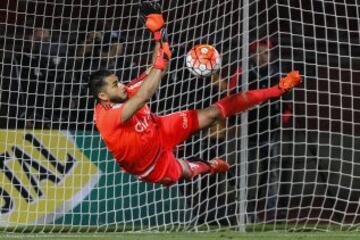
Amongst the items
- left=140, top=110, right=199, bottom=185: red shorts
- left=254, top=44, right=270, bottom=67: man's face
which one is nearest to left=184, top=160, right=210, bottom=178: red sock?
left=140, top=110, right=199, bottom=185: red shorts

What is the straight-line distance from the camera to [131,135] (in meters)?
7.88

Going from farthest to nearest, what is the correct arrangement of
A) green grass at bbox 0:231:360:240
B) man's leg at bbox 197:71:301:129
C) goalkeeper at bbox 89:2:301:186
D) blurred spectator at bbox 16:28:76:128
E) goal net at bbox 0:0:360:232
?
1. blurred spectator at bbox 16:28:76:128
2. goal net at bbox 0:0:360:232
3. green grass at bbox 0:231:360:240
4. man's leg at bbox 197:71:301:129
5. goalkeeper at bbox 89:2:301:186

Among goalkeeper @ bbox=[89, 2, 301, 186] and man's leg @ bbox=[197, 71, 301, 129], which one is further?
man's leg @ bbox=[197, 71, 301, 129]

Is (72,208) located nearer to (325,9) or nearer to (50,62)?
(50,62)

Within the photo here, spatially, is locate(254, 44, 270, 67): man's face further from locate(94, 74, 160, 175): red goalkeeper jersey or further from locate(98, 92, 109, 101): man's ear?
locate(98, 92, 109, 101): man's ear

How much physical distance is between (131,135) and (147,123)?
0.22 meters

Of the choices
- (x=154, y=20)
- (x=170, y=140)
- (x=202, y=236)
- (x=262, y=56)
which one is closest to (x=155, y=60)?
(x=154, y=20)

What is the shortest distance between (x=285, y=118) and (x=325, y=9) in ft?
4.45

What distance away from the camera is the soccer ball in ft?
25.6

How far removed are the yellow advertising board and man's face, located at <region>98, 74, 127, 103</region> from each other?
2.80 meters

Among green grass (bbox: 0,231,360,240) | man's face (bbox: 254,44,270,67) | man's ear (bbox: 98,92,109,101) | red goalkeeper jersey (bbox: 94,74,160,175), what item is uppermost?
man's face (bbox: 254,44,270,67)

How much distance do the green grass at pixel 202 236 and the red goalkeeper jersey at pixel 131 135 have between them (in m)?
1.02

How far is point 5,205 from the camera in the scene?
10.4 meters

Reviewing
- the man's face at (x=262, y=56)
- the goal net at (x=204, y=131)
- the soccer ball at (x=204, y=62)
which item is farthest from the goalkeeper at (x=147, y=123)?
the man's face at (x=262, y=56)
